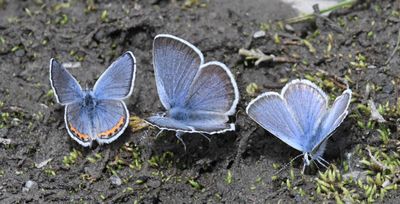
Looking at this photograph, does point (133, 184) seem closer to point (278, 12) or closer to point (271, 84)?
point (271, 84)

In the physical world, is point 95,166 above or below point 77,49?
below

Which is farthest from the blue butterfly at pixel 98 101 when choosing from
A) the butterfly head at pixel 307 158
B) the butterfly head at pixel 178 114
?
the butterfly head at pixel 307 158

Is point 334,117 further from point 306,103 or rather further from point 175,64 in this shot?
point 175,64

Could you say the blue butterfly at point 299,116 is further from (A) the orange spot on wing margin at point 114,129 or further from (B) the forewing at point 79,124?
(B) the forewing at point 79,124

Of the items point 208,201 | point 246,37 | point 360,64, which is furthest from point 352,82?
point 208,201

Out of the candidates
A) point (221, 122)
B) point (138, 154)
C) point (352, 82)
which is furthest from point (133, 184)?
point (352, 82)

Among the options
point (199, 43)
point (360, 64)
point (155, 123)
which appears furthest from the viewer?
point (199, 43)

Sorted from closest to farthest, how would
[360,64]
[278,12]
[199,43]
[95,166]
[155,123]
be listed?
[155,123] → [95,166] → [360,64] → [199,43] → [278,12]

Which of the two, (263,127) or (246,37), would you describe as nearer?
(263,127)

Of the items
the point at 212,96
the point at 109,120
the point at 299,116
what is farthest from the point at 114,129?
the point at 299,116
